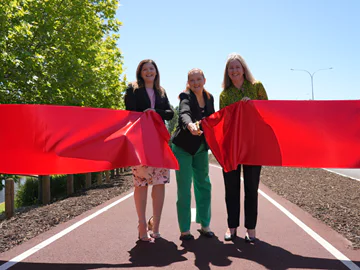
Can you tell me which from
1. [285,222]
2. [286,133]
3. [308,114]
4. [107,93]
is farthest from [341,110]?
[107,93]

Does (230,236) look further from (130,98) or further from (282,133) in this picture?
(130,98)

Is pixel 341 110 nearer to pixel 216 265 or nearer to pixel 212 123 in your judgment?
pixel 212 123

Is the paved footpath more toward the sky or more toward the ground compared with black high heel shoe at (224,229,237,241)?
more toward the ground

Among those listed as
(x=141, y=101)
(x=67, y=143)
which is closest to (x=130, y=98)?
(x=141, y=101)

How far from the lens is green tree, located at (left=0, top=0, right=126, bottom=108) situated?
37.2 ft

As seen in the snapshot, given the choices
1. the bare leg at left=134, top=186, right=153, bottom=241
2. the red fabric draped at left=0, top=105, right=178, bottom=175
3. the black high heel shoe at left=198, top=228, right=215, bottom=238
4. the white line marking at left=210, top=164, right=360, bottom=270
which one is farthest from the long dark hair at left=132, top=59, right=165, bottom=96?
the white line marking at left=210, top=164, right=360, bottom=270

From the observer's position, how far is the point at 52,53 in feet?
44.9

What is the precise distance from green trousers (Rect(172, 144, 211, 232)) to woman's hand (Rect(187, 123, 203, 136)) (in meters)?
0.46

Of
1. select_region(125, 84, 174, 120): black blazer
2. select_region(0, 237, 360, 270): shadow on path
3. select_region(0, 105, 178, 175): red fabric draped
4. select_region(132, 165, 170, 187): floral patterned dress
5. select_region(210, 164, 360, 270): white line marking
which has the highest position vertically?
select_region(125, 84, 174, 120): black blazer

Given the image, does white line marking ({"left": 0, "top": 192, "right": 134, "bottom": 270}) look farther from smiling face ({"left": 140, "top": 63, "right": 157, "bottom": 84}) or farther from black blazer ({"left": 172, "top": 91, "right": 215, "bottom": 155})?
smiling face ({"left": 140, "top": 63, "right": 157, "bottom": 84})

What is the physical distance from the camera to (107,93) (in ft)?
65.6

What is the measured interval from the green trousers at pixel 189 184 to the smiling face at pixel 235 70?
3.24 ft

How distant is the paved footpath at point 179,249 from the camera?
4.41m

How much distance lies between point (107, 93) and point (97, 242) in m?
15.2
